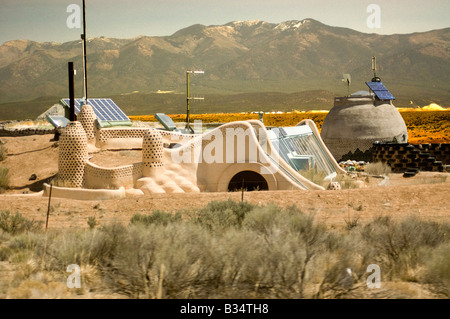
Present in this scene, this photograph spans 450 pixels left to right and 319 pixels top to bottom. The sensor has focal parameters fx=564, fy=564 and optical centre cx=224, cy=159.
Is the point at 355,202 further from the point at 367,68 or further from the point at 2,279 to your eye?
the point at 367,68

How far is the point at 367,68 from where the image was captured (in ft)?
491

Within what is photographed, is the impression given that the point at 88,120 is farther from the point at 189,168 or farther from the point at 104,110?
the point at 189,168

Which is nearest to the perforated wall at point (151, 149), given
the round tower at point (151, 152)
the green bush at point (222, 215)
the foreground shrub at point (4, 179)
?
the round tower at point (151, 152)

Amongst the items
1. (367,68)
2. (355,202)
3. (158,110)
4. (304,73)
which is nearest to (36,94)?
(158,110)

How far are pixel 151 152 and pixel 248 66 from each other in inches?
5945

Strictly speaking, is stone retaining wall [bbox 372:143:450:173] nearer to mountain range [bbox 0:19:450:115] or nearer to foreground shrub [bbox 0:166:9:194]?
foreground shrub [bbox 0:166:9:194]

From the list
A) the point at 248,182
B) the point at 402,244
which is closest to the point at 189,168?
the point at 248,182

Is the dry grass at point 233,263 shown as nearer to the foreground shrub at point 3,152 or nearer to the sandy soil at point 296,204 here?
the sandy soil at point 296,204

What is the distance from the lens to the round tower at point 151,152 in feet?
67.9

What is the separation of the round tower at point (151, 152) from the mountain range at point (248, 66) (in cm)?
10902

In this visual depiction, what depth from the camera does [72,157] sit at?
21.8 meters

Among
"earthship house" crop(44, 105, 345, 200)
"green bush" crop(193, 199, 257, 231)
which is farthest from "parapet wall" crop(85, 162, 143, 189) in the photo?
"green bush" crop(193, 199, 257, 231)

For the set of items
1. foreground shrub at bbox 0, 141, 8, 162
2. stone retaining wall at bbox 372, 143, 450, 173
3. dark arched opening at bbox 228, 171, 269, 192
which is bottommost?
dark arched opening at bbox 228, 171, 269, 192

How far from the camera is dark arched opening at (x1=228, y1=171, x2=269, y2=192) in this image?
21.0m
